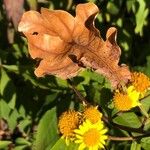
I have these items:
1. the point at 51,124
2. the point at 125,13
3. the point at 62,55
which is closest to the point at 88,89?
the point at 51,124

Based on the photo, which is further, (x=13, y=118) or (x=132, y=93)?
(x=13, y=118)

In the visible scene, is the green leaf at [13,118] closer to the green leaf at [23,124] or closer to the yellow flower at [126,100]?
the green leaf at [23,124]

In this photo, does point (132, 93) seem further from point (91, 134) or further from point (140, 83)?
point (91, 134)

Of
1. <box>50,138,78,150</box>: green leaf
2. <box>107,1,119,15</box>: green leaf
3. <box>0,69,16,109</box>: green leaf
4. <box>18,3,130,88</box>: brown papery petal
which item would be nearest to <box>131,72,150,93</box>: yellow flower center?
<box>18,3,130,88</box>: brown papery petal

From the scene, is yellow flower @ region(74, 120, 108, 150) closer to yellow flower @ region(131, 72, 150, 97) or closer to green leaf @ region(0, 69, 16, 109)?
yellow flower @ region(131, 72, 150, 97)

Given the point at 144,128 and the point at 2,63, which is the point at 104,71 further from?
the point at 2,63

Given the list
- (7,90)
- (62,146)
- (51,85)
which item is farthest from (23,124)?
(62,146)
